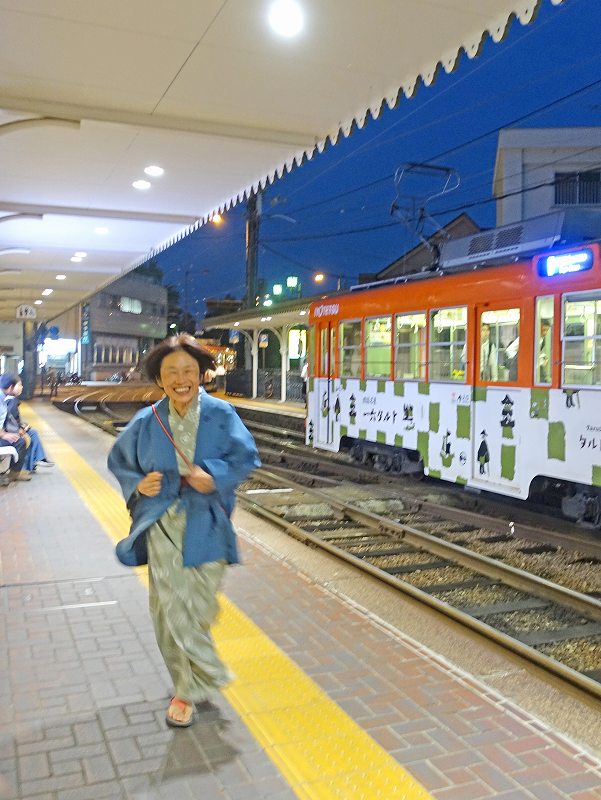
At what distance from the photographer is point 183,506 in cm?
354

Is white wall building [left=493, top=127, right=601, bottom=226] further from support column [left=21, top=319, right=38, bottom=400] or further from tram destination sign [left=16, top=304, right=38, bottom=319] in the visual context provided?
support column [left=21, top=319, right=38, bottom=400]

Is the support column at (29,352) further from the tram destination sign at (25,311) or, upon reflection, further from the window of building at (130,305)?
the window of building at (130,305)

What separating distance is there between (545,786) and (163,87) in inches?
203

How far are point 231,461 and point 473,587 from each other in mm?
3847

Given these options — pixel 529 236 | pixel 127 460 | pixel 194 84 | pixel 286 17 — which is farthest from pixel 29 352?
pixel 127 460

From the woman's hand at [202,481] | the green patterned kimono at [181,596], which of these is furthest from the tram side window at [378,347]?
the woman's hand at [202,481]

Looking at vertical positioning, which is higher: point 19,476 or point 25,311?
point 25,311

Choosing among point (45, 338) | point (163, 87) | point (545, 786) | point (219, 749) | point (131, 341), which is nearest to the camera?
point (545, 786)

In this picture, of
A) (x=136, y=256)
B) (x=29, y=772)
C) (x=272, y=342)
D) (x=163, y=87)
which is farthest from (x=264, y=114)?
(x=272, y=342)

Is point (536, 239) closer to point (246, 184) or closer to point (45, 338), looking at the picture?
point (246, 184)

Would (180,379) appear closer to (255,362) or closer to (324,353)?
(324,353)

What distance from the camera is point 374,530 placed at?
342 inches

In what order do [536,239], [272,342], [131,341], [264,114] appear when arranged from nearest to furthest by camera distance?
[264,114]
[536,239]
[272,342]
[131,341]

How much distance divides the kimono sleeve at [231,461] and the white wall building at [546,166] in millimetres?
27409
